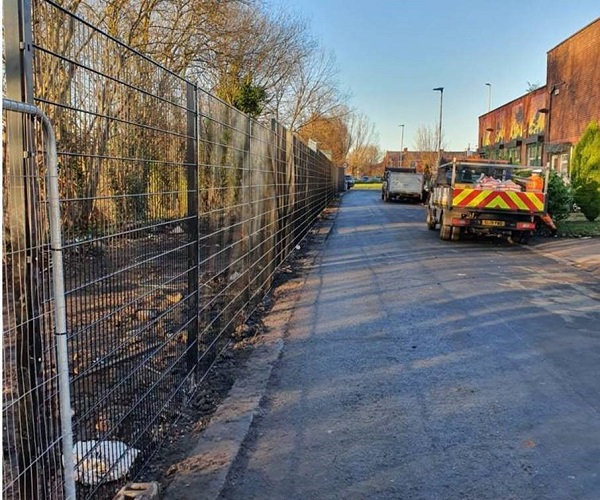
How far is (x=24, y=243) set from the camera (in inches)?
88.4

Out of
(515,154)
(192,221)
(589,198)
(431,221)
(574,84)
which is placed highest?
(574,84)

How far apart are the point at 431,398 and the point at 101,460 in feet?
8.74

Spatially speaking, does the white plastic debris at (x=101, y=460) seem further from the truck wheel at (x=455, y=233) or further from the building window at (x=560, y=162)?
the building window at (x=560, y=162)

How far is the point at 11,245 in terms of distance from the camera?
7.23 ft

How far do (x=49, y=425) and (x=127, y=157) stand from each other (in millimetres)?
1448

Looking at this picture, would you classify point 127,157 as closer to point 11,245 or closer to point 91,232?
point 91,232

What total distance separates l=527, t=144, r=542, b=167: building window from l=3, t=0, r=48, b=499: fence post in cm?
3565

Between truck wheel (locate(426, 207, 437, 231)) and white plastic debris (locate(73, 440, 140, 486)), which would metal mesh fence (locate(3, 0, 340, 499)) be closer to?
white plastic debris (locate(73, 440, 140, 486))

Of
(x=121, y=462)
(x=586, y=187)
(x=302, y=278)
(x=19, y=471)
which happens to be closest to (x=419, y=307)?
(x=302, y=278)

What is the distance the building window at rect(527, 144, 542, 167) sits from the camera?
35.0 metres

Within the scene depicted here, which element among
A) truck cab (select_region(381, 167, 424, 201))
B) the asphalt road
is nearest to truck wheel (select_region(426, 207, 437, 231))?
the asphalt road

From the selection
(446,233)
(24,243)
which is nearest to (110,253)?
(24,243)

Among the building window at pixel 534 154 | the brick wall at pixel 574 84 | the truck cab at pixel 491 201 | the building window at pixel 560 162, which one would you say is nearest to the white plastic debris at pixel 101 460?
the truck cab at pixel 491 201

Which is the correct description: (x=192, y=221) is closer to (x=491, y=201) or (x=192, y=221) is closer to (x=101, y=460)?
(x=101, y=460)
